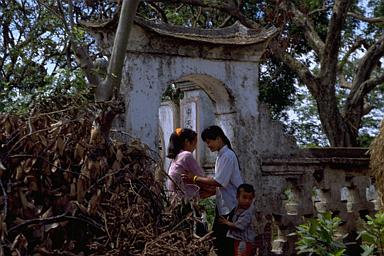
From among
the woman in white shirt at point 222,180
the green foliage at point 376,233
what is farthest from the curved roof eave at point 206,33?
the green foliage at point 376,233

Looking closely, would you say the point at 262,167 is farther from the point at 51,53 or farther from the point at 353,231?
the point at 51,53

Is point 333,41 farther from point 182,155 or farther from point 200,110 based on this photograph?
point 182,155

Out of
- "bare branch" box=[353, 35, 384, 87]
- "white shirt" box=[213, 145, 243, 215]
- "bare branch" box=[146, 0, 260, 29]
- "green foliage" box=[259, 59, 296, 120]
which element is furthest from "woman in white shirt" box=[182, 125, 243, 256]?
"green foliage" box=[259, 59, 296, 120]

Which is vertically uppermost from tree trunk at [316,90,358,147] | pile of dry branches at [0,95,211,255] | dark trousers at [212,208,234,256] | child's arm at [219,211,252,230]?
tree trunk at [316,90,358,147]

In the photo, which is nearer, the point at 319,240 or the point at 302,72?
the point at 319,240

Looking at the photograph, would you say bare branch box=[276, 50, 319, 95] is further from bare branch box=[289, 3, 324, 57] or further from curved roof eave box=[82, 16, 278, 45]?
curved roof eave box=[82, 16, 278, 45]

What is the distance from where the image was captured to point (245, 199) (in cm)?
654

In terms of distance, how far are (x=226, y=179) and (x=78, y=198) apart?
3.29m

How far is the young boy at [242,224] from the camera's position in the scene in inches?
252

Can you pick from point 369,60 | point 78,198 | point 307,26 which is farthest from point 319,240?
point 369,60

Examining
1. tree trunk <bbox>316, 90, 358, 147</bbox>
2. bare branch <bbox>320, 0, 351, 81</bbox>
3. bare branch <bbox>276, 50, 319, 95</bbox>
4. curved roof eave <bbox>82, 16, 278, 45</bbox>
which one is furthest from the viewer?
bare branch <bbox>276, 50, 319, 95</bbox>

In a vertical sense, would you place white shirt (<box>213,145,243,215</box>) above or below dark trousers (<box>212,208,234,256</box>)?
above

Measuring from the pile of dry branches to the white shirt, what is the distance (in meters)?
2.75

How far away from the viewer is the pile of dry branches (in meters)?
3.33
